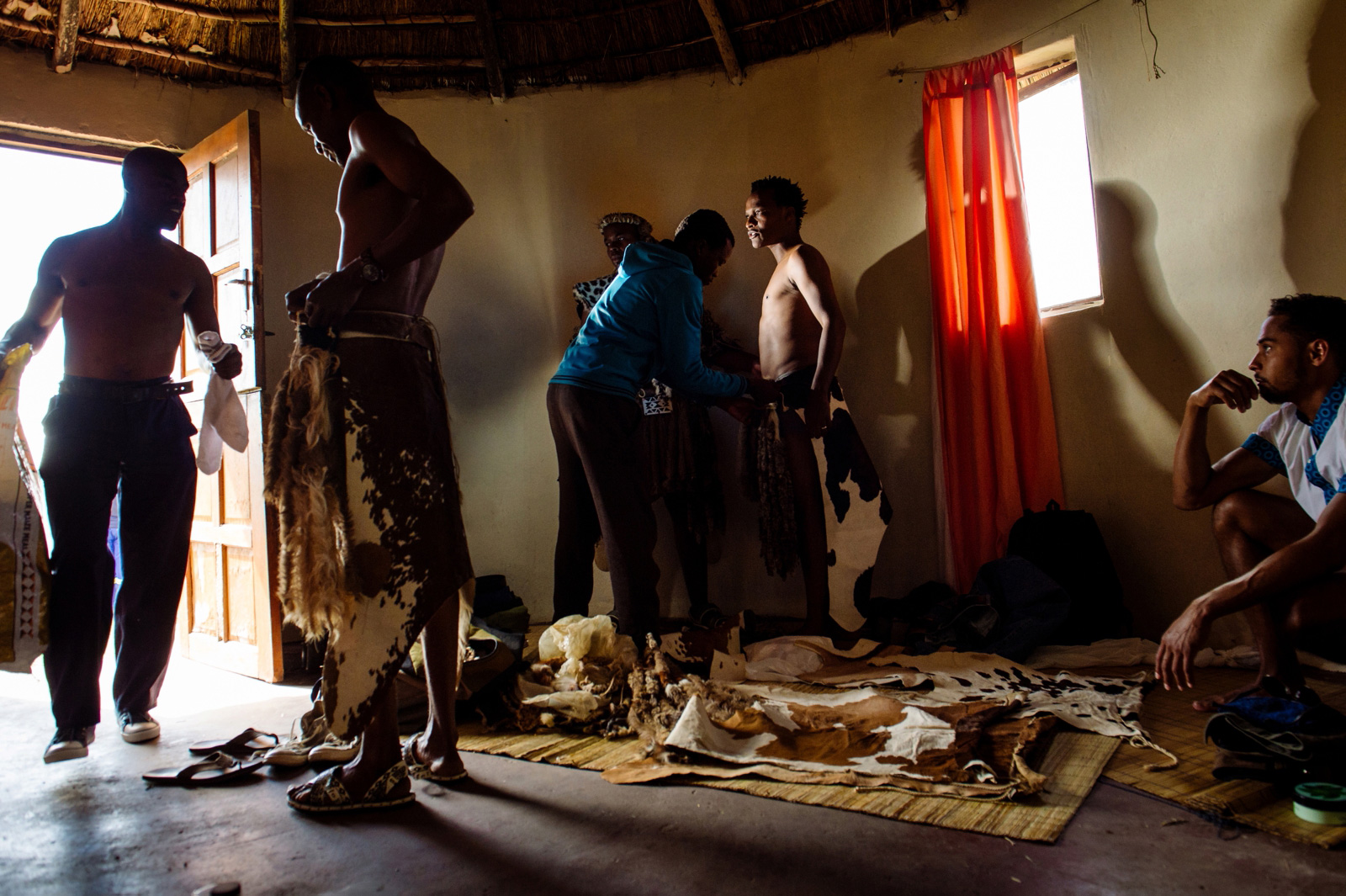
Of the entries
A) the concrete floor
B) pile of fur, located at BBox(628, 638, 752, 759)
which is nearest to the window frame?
pile of fur, located at BBox(628, 638, 752, 759)

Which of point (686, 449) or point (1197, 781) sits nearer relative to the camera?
point (1197, 781)

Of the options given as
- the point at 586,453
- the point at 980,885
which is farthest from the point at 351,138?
the point at 980,885

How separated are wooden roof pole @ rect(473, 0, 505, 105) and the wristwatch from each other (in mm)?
3104

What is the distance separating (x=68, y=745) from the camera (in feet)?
7.23

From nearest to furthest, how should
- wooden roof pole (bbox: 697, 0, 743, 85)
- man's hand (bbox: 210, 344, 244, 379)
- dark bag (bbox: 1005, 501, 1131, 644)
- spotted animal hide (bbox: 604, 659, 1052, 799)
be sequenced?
1. spotted animal hide (bbox: 604, 659, 1052, 799)
2. man's hand (bbox: 210, 344, 244, 379)
3. dark bag (bbox: 1005, 501, 1131, 644)
4. wooden roof pole (bbox: 697, 0, 743, 85)

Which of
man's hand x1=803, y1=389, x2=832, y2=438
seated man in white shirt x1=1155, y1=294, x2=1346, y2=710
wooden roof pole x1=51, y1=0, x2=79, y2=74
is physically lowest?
seated man in white shirt x1=1155, y1=294, x2=1346, y2=710

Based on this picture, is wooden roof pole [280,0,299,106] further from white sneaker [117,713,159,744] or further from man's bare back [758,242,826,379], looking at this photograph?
white sneaker [117,713,159,744]

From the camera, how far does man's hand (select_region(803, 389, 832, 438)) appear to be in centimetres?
343

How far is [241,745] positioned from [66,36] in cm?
351

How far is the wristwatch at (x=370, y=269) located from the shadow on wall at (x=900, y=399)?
8.96 feet

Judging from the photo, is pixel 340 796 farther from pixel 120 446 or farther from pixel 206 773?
pixel 120 446

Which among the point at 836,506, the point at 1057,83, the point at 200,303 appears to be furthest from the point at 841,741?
the point at 1057,83

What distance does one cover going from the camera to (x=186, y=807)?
1.78m

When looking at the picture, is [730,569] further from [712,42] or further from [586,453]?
[712,42]
